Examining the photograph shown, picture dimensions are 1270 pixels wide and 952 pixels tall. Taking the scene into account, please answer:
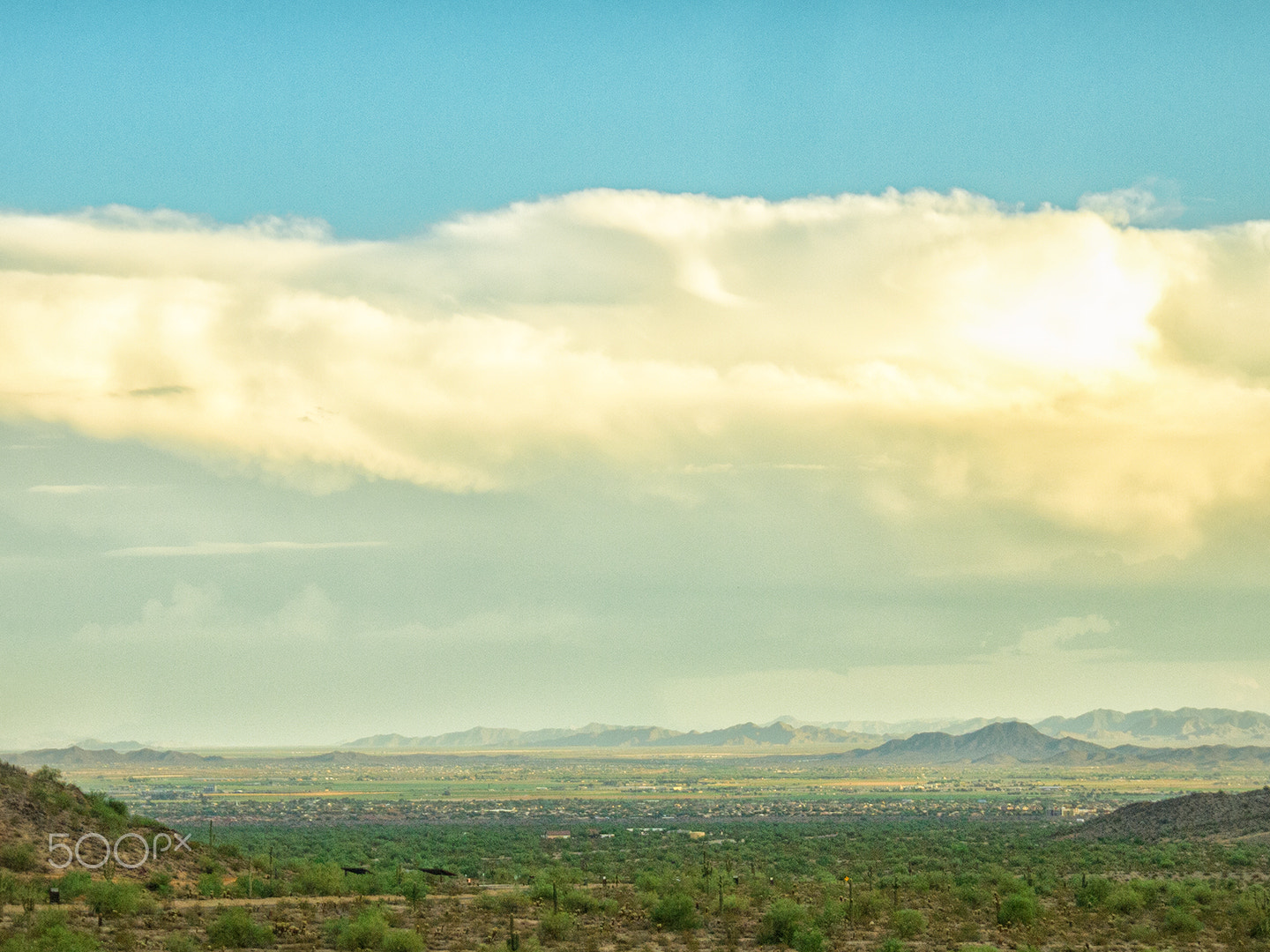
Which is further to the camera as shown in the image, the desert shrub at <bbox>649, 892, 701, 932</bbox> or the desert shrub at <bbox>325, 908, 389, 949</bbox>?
the desert shrub at <bbox>649, 892, 701, 932</bbox>

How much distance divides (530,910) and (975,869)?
3306 cm

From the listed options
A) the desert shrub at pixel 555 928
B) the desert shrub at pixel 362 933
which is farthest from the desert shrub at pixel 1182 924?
the desert shrub at pixel 362 933

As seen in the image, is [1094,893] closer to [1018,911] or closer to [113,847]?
[1018,911]

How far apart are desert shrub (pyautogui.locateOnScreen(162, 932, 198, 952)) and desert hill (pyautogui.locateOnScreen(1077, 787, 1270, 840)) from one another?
7916 centimetres

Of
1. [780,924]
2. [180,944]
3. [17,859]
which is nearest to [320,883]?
[17,859]

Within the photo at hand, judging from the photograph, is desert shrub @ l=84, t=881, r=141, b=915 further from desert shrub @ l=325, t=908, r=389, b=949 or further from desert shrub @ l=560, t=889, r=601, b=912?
desert shrub @ l=560, t=889, r=601, b=912

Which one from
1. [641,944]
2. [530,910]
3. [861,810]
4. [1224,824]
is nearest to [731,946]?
[641,944]

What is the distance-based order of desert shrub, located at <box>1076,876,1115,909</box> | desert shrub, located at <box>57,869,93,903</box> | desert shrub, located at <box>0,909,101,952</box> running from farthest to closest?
desert shrub, located at <box>1076,876,1115,909</box> → desert shrub, located at <box>57,869,93,903</box> → desert shrub, located at <box>0,909,101,952</box>

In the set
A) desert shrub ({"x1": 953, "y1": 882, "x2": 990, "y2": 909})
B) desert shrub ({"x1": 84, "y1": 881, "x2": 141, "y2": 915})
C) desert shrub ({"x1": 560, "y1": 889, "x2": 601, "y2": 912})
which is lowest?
desert shrub ({"x1": 953, "y1": 882, "x2": 990, "y2": 909})

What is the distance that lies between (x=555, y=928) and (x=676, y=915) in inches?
238

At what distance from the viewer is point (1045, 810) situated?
165 m

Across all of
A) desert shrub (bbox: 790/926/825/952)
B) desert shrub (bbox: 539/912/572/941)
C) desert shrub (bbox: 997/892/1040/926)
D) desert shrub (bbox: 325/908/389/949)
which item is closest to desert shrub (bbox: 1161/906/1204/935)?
desert shrub (bbox: 997/892/1040/926)

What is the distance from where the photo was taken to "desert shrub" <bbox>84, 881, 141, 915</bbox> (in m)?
49.7

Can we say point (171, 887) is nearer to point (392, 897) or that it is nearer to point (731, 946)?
point (392, 897)
